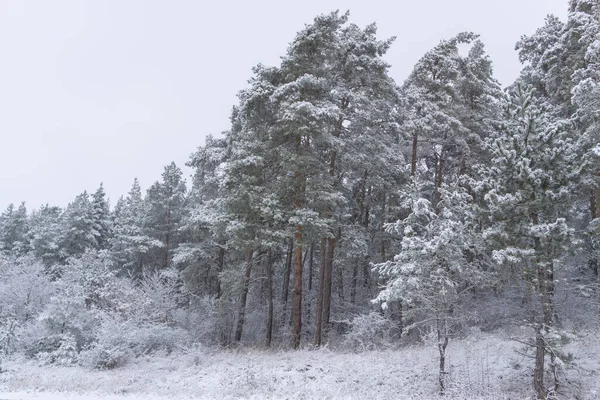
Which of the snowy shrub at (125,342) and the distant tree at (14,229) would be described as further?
the distant tree at (14,229)

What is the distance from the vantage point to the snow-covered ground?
1035 cm

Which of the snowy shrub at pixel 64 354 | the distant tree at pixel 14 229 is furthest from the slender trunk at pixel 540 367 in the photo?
A: the distant tree at pixel 14 229

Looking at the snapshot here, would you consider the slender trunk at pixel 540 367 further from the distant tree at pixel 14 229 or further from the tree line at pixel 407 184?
the distant tree at pixel 14 229

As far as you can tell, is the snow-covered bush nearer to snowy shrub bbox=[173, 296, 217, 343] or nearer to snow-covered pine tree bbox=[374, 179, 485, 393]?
snowy shrub bbox=[173, 296, 217, 343]

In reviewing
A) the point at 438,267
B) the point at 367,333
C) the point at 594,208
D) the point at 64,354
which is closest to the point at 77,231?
the point at 64,354

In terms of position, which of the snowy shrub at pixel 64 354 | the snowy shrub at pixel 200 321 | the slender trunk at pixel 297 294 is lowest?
the snowy shrub at pixel 64 354

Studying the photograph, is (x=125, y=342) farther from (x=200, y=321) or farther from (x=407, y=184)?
(x=407, y=184)

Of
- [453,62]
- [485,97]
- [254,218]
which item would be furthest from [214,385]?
[485,97]

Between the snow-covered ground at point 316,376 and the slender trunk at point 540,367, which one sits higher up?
the slender trunk at point 540,367

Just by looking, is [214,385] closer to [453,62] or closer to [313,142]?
[313,142]

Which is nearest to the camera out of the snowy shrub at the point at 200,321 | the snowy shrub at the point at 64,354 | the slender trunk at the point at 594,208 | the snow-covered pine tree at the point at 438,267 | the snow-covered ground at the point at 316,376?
the snow-covered ground at the point at 316,376

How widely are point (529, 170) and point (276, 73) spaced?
11148 millimetres

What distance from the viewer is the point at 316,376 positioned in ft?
38.8

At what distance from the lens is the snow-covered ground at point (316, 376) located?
10.4 m
